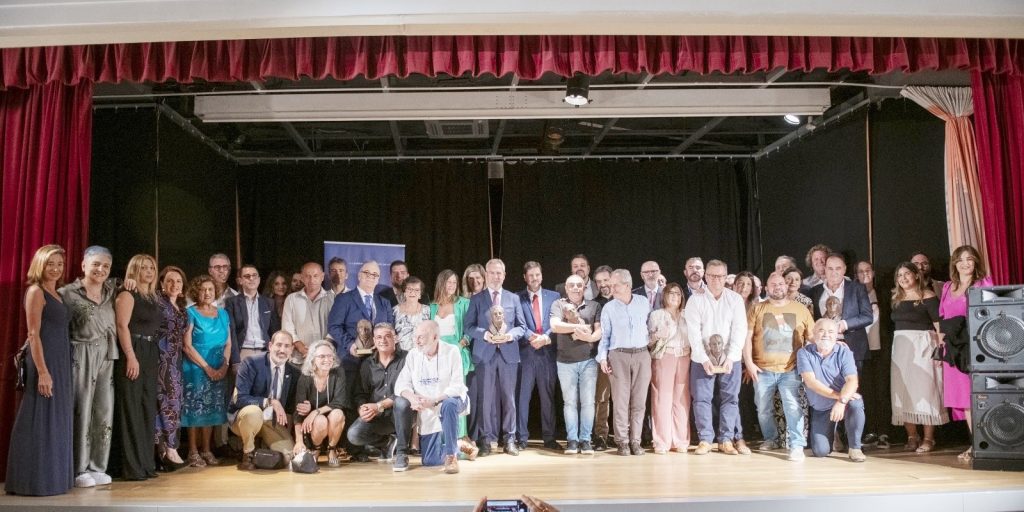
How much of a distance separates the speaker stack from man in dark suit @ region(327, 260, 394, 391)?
4.19m

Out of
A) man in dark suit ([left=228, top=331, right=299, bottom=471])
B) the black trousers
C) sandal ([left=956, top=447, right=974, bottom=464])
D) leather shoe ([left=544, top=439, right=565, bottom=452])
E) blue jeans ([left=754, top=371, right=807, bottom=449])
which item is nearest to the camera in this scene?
the black trousers

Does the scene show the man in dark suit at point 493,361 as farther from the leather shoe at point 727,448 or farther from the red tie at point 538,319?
the leather shoe at point 727,448

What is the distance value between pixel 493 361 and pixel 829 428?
2.61m

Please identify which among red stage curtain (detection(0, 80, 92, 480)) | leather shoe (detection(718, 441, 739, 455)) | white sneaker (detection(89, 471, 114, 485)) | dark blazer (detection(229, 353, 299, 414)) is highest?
red stage curtain (detection(0, 80, 92, 480))

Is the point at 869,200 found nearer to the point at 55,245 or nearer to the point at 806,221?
the point at 806,221

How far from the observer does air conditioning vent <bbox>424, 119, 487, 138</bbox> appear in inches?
314

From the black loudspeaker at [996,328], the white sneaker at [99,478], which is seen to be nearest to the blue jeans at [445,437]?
the white sneaker at [99,478]

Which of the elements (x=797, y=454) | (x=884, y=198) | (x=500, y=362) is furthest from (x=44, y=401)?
(x=884, y=198)

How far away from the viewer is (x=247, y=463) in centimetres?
571

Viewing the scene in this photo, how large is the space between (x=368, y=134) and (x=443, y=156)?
0.91 meters

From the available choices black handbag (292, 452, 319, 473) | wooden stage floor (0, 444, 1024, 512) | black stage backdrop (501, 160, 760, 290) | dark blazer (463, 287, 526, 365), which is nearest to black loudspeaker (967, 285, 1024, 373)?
wooden stage floor (0, 444, 1024, 512)

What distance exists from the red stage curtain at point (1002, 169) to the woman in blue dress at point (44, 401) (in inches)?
233

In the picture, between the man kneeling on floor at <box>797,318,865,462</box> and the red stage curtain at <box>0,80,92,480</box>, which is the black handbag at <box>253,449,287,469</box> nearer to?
the red stage curtain at <box>0,80,92,480</box>

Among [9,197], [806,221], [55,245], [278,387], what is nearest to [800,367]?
[806,221]
